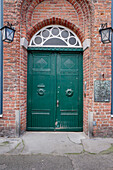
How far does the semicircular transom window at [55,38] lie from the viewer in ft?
15.9

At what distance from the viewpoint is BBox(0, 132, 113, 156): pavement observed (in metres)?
3.41

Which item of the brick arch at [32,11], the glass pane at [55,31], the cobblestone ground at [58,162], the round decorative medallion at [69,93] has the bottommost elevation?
the cobblestone ground at [58,162]

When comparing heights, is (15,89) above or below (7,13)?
below

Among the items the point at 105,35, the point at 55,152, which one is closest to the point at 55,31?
the point at 105,35

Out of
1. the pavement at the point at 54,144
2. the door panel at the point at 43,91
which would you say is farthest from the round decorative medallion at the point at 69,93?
the pavement at the point at 54,144

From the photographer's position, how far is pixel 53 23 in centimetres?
484

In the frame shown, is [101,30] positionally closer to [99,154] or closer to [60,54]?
[60,54]

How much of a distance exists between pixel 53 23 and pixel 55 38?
54 cm

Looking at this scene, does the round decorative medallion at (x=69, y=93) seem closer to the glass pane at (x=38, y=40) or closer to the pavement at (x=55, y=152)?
the pavement at (x=55, y=152)

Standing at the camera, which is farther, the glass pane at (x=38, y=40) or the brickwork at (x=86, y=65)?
the glass pane at (x=38, y=40)

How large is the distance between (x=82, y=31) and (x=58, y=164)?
4.14 metres

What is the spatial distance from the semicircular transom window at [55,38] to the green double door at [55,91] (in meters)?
0.31

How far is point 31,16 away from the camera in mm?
4707

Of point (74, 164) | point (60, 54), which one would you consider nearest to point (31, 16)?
point (60, 54)
